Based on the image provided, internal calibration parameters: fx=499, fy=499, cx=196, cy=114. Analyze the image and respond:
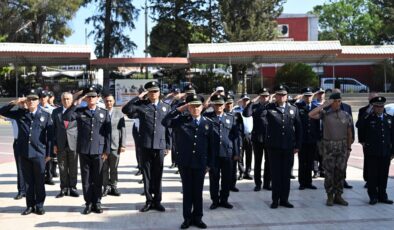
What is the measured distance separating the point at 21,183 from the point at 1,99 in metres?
24.9

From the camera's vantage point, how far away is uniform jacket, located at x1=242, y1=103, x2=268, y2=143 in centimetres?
905

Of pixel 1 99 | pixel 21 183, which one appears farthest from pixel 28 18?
pixel 21 183

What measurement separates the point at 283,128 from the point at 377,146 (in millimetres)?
1570

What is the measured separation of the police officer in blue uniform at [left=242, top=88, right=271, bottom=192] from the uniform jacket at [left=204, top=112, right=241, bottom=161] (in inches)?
26.2

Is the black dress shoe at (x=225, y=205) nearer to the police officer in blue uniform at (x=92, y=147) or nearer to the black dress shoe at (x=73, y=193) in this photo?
the police officer in blue uniform at (x=92, y=147)

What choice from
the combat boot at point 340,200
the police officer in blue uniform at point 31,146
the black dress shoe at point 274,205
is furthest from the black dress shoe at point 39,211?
the combat boot at point 340,200

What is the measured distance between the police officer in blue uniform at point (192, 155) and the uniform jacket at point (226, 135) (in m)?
0.90

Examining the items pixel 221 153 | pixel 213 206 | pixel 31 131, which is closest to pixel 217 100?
pixel 221 153

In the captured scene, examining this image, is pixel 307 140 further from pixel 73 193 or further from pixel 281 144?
pixel 73 193

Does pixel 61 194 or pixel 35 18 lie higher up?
pixel 35 18

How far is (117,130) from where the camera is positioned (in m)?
8.89

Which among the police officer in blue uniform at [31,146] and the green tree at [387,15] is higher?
the green tree at [387,15]

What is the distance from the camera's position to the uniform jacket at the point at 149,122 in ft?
25.5

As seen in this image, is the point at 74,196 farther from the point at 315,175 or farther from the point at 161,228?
the point at 315,175
